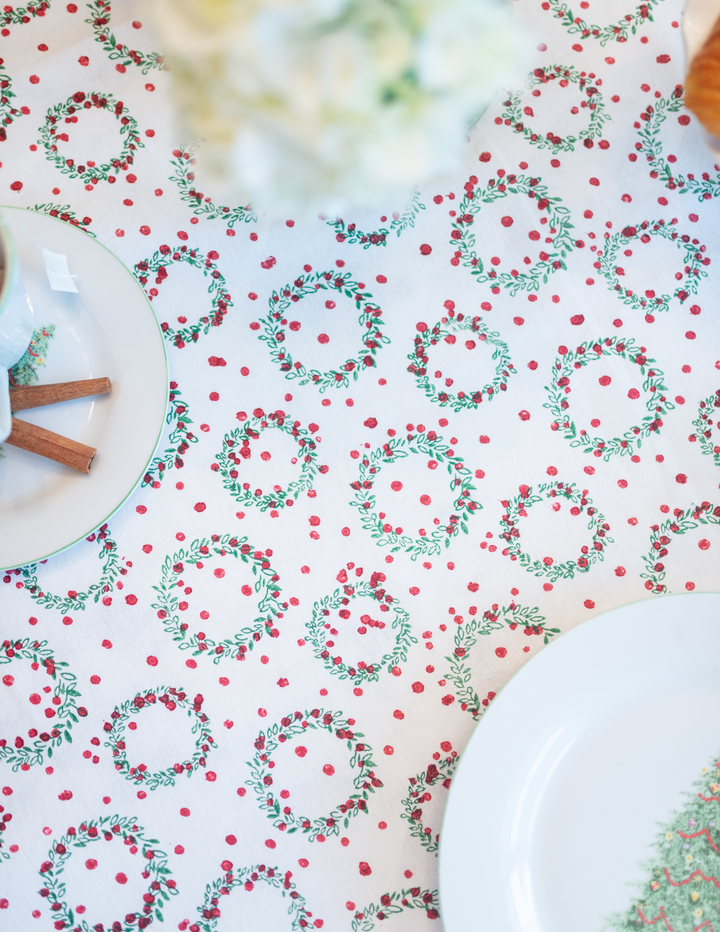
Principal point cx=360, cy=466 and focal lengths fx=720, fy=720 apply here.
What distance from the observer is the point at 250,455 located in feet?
2.53

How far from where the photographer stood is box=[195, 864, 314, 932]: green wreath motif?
74 cm

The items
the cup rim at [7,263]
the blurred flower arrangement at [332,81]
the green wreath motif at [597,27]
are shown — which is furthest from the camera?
the green wreath motif at [597,27]

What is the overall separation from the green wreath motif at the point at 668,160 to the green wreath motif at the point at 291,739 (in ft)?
2.23

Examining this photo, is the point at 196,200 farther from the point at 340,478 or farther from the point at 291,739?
the point at 291,739

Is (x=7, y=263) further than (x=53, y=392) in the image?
No

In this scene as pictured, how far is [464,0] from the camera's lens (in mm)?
389

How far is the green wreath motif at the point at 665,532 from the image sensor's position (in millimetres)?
763

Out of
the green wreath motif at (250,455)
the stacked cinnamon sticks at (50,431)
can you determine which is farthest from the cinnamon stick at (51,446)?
the green wreath motif at (250,455)

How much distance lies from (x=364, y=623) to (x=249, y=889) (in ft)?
0.97

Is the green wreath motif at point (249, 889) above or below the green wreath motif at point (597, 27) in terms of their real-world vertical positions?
below

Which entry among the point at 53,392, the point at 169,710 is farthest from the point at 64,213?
the point at 169,710

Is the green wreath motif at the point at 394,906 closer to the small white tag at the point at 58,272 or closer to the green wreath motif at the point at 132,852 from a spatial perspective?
the green wreath motif at the point at 132,852

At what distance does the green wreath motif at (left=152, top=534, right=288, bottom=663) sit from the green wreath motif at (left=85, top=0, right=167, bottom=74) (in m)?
0.52

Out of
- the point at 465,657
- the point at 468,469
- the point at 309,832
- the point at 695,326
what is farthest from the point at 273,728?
the point at 695,326
